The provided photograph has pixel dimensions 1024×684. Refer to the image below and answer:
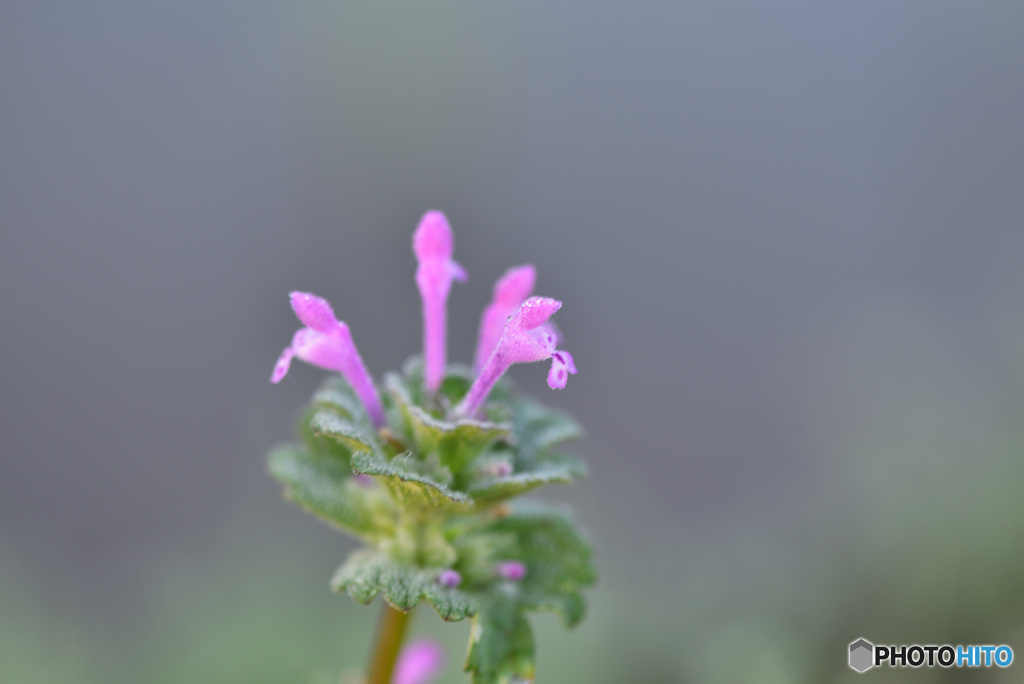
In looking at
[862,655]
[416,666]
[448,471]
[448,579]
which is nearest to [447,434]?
[448,471]

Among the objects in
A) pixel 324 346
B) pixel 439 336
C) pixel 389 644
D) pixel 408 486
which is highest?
pixel 439 336

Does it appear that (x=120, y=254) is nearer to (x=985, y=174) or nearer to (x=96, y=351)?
(x=96, y=351)

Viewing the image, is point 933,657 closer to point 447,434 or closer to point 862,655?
point 862,655

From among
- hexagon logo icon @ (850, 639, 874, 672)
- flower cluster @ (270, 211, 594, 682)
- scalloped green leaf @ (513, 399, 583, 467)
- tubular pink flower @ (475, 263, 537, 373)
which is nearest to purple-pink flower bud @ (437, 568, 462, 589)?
flower cluster @ (270, 211, 594, 682)

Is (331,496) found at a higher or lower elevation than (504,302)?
lower

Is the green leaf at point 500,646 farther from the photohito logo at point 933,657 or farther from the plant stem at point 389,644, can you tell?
the photohito logo at point 933,657

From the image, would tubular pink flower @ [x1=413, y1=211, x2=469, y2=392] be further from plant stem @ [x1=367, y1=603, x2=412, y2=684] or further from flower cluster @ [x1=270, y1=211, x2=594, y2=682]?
plant stem @ [x1=367, y1=603, x2=412, y2=684]

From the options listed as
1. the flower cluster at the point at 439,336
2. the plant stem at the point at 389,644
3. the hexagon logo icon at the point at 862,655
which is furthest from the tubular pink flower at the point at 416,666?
the hexagon logo icon at the point at 862,655

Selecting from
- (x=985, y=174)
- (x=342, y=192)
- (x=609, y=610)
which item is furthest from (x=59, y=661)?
(x=985, y=174)
